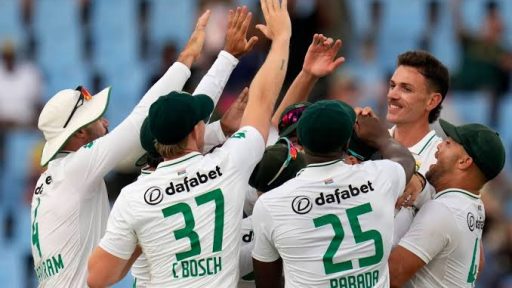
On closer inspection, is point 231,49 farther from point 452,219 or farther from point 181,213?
point 452,219

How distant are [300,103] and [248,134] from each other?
0.92 m

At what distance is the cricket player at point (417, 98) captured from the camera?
7.96 m

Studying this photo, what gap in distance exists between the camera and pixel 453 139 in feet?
24.0

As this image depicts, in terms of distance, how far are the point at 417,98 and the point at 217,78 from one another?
1300mm

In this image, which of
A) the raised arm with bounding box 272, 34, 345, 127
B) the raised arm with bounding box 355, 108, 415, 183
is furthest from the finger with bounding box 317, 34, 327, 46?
the raised arm with bounding box 355, 108, 415, 183

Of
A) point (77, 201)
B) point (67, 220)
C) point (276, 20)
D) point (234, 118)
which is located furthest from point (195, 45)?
point (67, 220)

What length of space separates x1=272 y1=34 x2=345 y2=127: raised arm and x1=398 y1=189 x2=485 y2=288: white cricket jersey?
114 centimetres

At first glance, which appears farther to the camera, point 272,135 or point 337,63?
point 272,135

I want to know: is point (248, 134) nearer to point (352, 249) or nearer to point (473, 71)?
point (352, 249)

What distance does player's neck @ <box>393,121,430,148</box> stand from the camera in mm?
8039

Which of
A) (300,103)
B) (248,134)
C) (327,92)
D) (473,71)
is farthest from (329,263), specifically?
(473,71)

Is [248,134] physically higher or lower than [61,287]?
higher

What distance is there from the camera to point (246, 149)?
6848 millimetres

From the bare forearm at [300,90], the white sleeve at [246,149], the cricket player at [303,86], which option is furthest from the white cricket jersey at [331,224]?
the bare forearm at [300,90]
